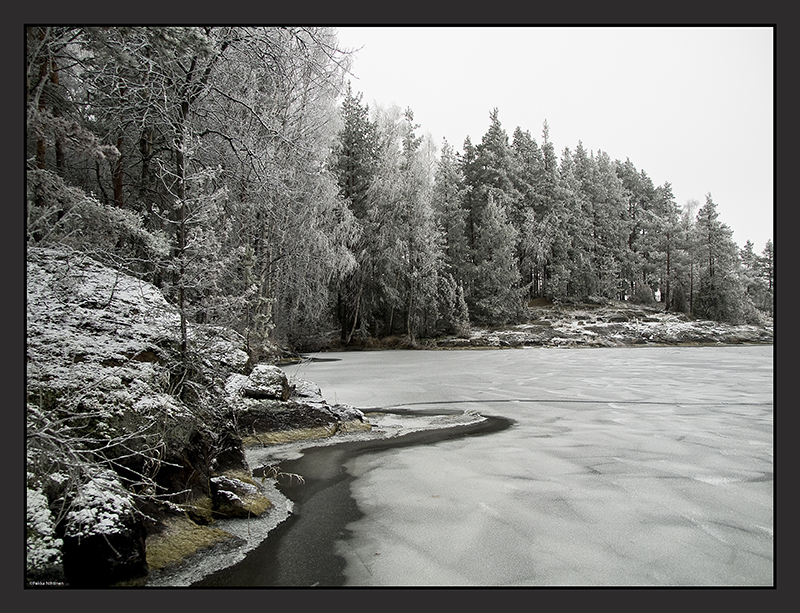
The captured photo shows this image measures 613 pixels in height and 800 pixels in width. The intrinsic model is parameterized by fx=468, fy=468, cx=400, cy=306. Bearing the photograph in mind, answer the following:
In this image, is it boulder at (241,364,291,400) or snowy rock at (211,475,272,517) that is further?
boulder at (241,364,291,400)

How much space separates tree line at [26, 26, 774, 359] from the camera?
3.09m

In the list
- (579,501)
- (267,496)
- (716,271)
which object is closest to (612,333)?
(716,271)

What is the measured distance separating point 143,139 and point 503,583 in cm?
531

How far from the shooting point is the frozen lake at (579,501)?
7.27ft

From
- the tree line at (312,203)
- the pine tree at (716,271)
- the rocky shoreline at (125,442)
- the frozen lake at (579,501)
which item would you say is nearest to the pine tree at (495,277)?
the tree line at (312,203)

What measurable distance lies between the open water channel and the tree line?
1.57 m

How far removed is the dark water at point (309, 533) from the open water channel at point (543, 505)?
0.03ft

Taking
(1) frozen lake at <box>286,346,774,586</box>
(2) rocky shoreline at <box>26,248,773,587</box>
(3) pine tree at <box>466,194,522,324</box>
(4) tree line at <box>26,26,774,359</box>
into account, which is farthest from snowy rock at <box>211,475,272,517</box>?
(3) pine tree at <box>466,194,522,324</box>

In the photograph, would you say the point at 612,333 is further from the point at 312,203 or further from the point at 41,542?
the point at 41,542

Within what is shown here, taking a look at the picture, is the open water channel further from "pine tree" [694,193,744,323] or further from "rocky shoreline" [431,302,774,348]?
"pine tree" [694,193,744,323]

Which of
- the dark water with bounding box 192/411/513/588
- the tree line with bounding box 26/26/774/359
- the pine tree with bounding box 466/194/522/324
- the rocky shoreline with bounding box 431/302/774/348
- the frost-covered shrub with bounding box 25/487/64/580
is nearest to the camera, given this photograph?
the frost-covered shrub with bounding box 25/487/64/580

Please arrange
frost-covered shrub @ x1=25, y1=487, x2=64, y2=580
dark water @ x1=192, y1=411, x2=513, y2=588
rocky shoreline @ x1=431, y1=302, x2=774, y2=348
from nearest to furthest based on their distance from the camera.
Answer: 1. frost-covered shrub @ x1=25, y1=487, x2=64, y2=580
2. dark water @ x1=192, y1=411, x2=513, y2=588
3. rocky shoreline @ x1=431, y1=302, x2=774, y2=348

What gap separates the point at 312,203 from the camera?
14.2m

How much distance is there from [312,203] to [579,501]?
41.3ft
